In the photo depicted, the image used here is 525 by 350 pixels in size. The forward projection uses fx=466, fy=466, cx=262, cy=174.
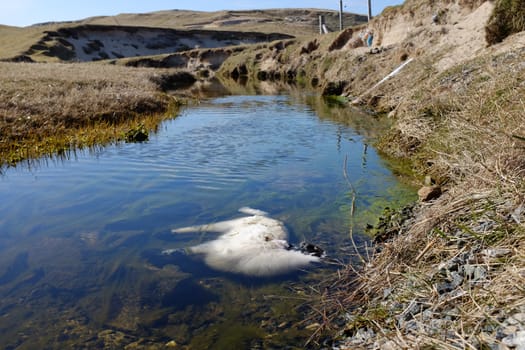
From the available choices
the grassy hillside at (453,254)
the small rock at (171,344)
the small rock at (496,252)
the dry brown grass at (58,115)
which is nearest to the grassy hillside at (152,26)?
the dry brown grass at (58,115)

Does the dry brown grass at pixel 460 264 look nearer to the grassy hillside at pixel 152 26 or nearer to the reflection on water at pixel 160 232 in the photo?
the reflection on water at pixel 160 232

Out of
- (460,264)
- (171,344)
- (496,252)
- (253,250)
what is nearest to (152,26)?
(253,250)

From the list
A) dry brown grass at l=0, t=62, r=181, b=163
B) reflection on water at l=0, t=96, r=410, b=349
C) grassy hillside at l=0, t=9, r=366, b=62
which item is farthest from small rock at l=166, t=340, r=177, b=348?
grassy hillside at l=0, t=9, r=366, b=62

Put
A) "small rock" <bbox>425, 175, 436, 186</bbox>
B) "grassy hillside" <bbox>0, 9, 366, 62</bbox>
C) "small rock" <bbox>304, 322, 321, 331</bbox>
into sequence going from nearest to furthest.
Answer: "small rock" <bbox>304, 322, 321, 331</bbox>, "small rock" <bbox>425, 175, 436, 186</bbox>, "grassy hillside" <bbox>0, 9, 366, 62</bbox>

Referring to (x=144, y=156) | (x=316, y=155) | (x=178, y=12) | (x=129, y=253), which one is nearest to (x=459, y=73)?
(x=316, y=155)

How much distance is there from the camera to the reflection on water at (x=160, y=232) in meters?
4.31

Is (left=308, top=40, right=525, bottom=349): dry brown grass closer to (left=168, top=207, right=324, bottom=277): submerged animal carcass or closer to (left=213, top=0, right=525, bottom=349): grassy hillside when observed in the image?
(left=213, top=0, right=525, bottom=349): grassy hillside

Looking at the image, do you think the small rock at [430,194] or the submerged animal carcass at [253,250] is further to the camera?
the small rock at [430,194]

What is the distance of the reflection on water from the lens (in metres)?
4.31

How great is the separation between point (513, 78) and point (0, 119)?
1170 cm

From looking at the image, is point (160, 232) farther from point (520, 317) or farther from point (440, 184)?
point (520, 317)

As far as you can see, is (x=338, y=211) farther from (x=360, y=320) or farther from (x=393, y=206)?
(x=360, y=320)

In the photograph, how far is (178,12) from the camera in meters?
130

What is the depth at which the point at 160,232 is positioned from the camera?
6484mm
